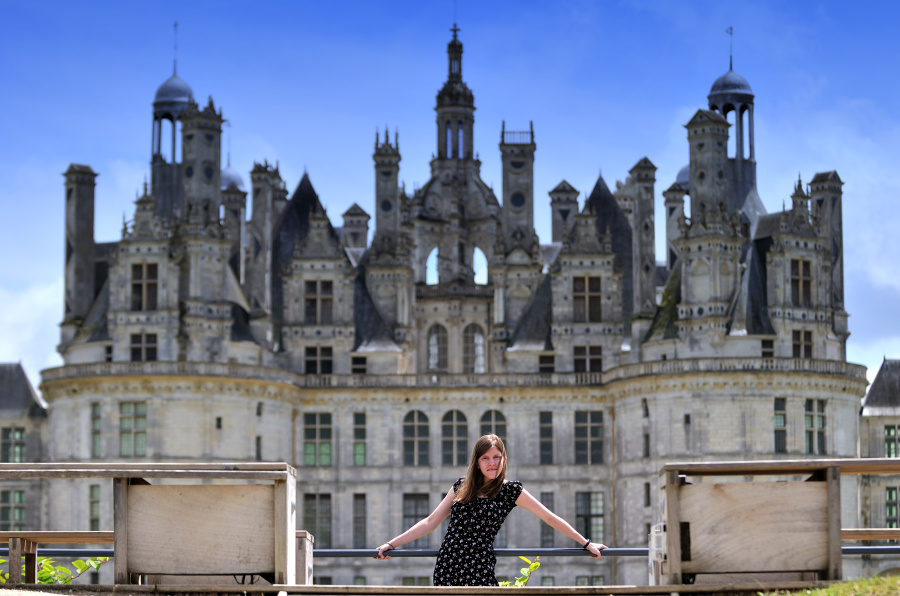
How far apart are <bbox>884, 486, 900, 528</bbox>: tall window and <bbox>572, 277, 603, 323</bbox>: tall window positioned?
37.2 feet

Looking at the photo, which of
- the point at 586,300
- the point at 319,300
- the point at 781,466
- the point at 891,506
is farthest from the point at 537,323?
the point at 781,466

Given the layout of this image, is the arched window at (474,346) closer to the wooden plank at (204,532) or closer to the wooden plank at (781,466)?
the wooden plank at (781,466)

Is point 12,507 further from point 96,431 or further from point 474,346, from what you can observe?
point 474,346

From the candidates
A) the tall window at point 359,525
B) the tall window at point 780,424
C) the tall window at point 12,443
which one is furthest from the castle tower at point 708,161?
the tall window at point 12,443

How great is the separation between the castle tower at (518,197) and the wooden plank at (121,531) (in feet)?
140

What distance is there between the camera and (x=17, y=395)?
55.1 metres

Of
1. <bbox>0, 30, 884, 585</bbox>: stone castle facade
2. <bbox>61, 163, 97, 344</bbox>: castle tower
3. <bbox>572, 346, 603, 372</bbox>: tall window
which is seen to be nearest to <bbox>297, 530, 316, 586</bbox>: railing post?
<bbox>0, 30, 884, 585</bbox>: stone castle facade

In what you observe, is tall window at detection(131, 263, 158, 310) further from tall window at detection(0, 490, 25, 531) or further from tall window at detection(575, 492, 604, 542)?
tall window at detection(575, 492, 604, 542)

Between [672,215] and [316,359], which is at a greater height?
[672,215]

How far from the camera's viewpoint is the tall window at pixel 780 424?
4884 centimetres

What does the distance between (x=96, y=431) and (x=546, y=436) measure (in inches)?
588

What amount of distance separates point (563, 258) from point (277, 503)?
41.2 m

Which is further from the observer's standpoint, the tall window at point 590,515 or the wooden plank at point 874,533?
the tall window at point 590,515

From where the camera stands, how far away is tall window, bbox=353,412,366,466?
52.2 metres
